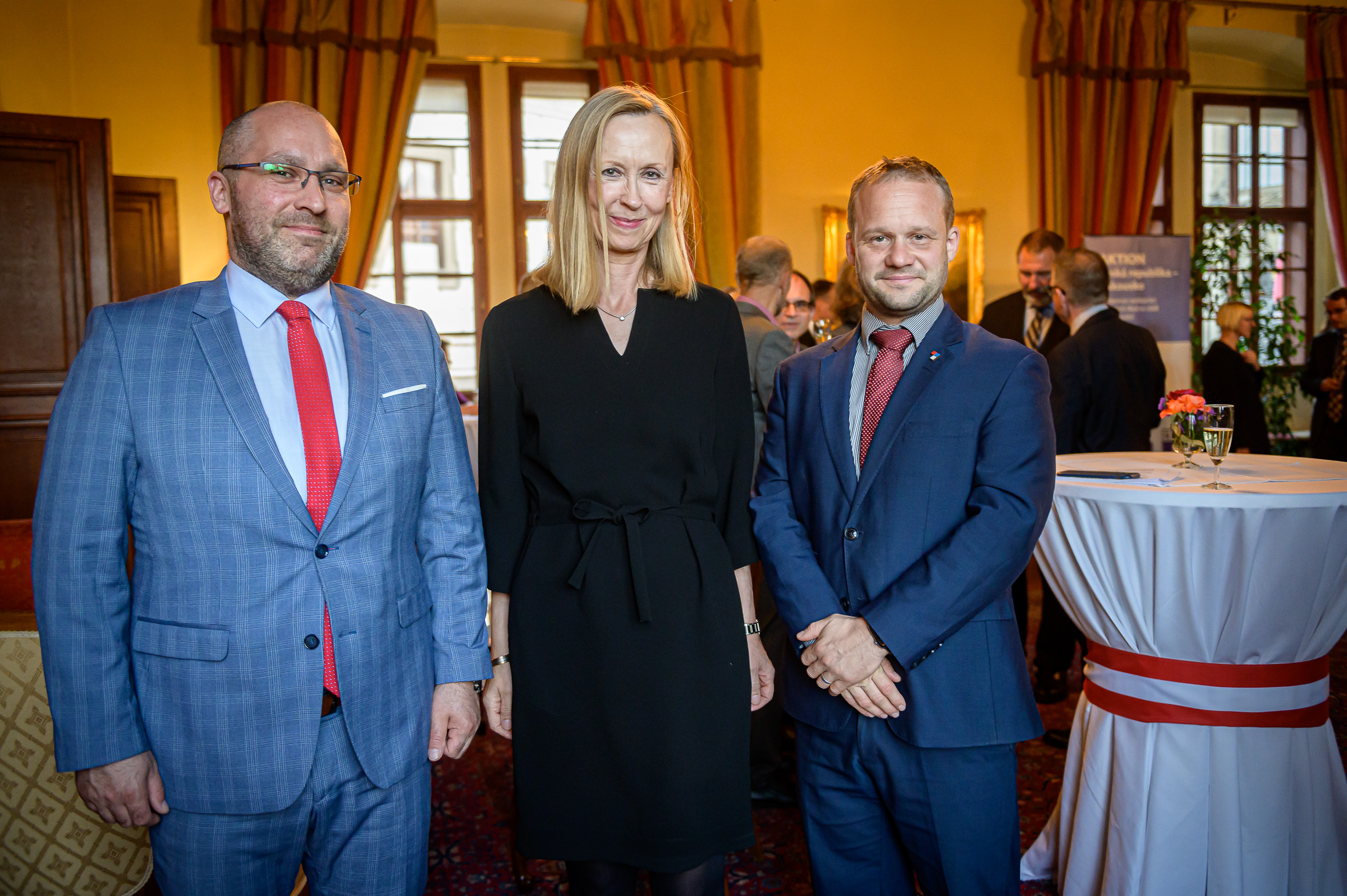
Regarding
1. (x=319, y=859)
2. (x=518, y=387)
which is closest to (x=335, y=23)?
(x=518, y=387)

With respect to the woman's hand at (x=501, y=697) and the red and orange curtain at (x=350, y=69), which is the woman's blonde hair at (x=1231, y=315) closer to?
the red and orange curtain at (x=350, y=69)

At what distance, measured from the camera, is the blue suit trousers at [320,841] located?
54.4 inches

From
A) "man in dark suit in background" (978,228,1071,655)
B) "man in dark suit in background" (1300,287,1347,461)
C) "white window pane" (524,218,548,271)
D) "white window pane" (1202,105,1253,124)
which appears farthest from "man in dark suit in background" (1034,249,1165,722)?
"white window pane" (1202,105,1253,124)

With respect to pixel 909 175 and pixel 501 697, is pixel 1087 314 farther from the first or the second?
pixel 501 697

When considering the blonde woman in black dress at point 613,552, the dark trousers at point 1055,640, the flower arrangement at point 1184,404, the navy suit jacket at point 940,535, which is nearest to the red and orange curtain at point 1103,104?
the dark trousers at point 1055,640

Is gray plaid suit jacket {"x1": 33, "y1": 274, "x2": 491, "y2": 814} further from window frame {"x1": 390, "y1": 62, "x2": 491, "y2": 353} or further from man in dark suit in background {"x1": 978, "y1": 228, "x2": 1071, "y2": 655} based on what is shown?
window frame {"x1": 390, "y1": 62, "x2": 491, "y2": 353}

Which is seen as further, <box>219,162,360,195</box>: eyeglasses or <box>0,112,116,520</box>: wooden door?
<box>0,112,116,520</box>: wooden door

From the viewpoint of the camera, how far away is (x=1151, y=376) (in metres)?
4.02

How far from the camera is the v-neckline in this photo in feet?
5.40

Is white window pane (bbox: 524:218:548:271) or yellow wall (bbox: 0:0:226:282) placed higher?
yellow wall (bbox: 0:0:226:282)

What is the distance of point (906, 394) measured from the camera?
1721 millimetres

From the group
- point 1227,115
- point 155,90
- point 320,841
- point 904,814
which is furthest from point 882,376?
point 1227,115

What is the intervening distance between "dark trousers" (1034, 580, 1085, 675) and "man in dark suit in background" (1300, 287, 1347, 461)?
4.06m

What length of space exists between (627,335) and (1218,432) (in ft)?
5.18
